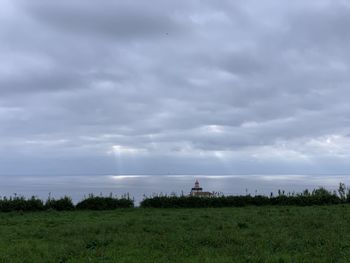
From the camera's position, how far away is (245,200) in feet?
93.0

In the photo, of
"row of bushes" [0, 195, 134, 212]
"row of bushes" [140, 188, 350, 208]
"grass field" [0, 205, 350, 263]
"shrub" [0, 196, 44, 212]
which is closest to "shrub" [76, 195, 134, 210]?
"row of bushes" [0, 195, 134, 212]

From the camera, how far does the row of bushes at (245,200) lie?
27750 mm

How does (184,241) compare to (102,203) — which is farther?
(102,203)

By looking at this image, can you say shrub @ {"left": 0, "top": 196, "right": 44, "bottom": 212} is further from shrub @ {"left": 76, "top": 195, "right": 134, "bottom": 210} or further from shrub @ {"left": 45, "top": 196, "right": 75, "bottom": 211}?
shrub @ {"left": 76, "top": 195, "right": 134, "bottom": 210}

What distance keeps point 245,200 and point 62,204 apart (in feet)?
34.2

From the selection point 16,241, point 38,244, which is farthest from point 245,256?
point 16,241

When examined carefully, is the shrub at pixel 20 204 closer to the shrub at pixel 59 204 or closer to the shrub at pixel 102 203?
the shrub at pixel 59 204

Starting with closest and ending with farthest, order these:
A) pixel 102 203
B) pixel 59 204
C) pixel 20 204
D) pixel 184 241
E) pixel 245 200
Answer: pixel 184 241, pixel 20 204, pixel 59 204, pixel 102 203, pixel 245 200

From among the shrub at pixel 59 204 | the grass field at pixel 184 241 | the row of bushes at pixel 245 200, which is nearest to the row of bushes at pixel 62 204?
the shrub at pixel 59 204

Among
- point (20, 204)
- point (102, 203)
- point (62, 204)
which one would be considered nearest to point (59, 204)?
point (62, 204)

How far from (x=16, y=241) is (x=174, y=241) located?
469cm

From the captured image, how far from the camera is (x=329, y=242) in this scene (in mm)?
12812

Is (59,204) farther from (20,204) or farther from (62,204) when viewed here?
(20,204)

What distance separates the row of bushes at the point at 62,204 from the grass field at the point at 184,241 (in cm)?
724
